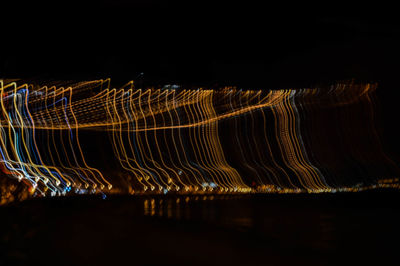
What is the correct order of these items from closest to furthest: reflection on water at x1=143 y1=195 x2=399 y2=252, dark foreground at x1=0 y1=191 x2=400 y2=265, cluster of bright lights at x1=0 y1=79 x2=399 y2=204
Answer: dark foreground at x1=0 y1=191 x2=400 y2=265 → reflection on water at x1=143 y1=195 x2=399 y2=252 → cluster of bright lights at x1=0 y1=79 x2=399 y2=204

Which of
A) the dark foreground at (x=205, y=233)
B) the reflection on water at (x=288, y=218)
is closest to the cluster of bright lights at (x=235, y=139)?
the reflection on water at (x=288, y=218)

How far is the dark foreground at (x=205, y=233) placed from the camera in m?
4.75

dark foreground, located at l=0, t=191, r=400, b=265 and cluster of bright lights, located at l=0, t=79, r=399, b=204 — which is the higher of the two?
dark foreground, located at l=0, t=191, r=400, b=265

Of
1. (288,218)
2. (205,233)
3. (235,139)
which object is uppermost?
(205,233)

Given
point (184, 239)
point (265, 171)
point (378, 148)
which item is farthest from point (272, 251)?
point (265, 171)

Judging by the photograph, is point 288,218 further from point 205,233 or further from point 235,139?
point 235,139

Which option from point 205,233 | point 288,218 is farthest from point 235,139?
point 205,233

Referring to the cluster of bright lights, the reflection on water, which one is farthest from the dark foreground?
the cluster of bright lights

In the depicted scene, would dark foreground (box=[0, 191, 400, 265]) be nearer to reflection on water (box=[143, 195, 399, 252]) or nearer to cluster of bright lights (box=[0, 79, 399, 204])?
reflection on water (box=[143, 195, 399, 252])

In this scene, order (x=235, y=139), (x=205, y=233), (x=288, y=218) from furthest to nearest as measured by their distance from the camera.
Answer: (x=235, y=139), (x=288, y=218), (x=205, y=233)

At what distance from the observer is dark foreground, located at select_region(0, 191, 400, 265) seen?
187 inches

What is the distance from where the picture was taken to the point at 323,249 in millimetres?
5312

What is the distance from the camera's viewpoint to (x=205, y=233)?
654 centimetres

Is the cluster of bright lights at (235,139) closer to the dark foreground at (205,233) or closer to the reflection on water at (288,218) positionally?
the reflection on water at (288,218)
